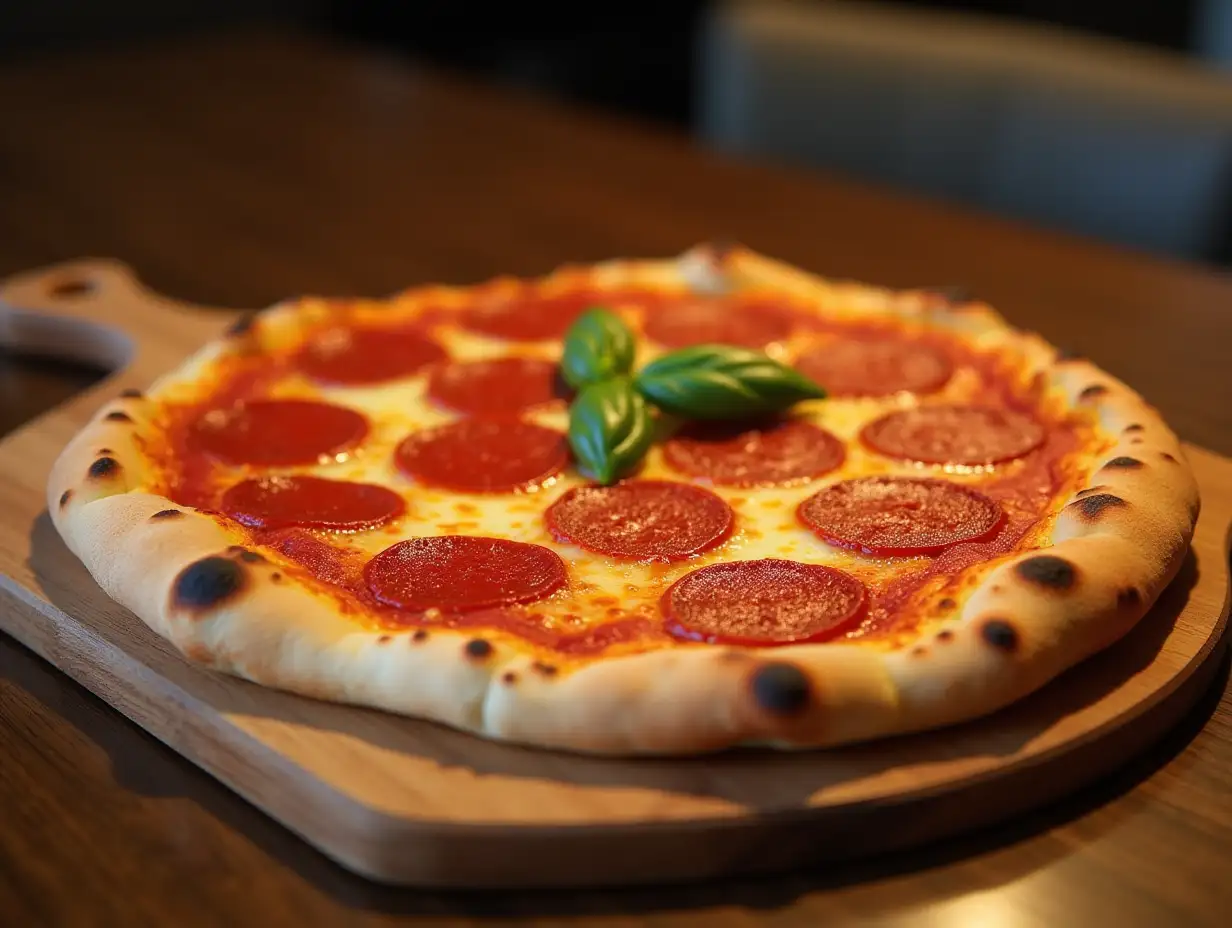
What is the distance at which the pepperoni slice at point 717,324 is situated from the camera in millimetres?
2105

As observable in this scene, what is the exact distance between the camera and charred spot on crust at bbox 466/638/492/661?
1267 mm

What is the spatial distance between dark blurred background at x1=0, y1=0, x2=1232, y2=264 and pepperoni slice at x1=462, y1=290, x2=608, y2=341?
156 cm

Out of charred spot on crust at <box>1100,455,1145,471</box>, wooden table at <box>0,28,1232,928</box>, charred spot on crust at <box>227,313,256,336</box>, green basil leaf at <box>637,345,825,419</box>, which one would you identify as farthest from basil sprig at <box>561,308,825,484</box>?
wooden table at <box>0,28,1232,928</box>

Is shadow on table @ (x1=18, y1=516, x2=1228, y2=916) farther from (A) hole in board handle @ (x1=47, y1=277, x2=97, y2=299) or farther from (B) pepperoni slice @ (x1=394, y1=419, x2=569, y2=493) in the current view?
(A) hole in board handle @ (x1=47, y1=277, x2=97, y2=299)

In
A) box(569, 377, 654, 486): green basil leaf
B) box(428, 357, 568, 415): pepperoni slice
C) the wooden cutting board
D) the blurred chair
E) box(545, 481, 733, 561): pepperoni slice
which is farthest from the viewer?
the blurred chair

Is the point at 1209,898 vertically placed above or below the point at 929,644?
below

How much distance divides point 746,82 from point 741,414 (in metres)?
2.36

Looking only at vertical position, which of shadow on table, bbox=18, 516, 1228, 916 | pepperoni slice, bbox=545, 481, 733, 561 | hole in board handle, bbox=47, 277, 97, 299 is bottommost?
shadow on table, bbox=18, 516, 1228, 916

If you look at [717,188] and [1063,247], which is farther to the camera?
[717,188]

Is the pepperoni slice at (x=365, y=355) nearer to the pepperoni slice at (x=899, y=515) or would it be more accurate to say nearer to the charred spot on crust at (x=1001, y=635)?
the pepperoni slice at (x=899, y=515)

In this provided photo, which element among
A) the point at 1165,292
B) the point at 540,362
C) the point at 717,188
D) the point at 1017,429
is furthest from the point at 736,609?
the point at 717,188

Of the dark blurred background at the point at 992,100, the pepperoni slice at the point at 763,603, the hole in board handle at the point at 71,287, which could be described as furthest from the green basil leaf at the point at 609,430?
the dark blurred background at the point at 992,100

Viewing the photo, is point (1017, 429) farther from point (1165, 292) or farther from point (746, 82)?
point (746, 82)

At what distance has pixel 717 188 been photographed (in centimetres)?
320
